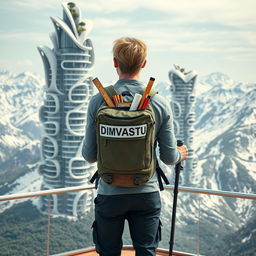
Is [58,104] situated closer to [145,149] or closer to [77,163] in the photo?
[77,163]

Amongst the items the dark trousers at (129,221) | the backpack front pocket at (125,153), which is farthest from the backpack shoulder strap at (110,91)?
the dark trousers at (129,221)

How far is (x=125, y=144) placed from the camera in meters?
2.35

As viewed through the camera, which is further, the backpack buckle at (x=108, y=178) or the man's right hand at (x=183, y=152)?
the man's right hand at (x=183, y=152)

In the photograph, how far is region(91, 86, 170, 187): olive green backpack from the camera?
2332 mm

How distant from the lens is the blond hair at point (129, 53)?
94.5 inches

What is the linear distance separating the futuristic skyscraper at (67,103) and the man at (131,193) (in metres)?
95.0

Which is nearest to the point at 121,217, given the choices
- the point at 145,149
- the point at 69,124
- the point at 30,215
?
the point at 145,149

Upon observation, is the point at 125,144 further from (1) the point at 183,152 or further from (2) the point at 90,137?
(1) the point at 183,152

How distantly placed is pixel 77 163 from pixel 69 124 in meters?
10.4

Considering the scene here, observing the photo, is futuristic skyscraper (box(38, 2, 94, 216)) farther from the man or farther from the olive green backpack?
the olive green backpack

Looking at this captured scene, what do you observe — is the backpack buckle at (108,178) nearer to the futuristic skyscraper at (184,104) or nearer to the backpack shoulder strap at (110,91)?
the backpack shoulder strap at (110,91)

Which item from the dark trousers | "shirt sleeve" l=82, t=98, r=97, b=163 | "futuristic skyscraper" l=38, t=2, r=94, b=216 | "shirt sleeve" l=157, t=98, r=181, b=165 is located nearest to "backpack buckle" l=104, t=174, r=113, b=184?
the dark trousers

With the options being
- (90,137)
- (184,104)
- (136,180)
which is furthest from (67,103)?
(136,180)

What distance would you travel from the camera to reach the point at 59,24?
311 feet
